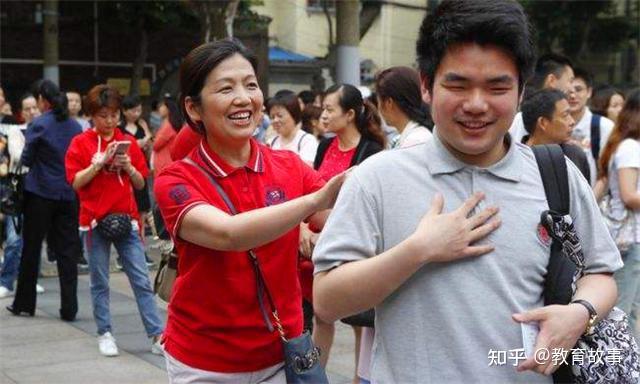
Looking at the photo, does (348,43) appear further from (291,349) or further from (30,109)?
(291,349)

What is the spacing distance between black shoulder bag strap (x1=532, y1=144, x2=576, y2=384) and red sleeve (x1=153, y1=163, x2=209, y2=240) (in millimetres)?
1206

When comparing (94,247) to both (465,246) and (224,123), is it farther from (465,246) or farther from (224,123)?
(465,246)

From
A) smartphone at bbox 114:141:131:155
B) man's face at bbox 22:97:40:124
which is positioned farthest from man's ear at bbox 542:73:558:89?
man's face at bbox 22:97:40:124

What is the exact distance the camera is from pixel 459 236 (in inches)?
74.7

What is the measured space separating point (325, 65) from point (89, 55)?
568 cm

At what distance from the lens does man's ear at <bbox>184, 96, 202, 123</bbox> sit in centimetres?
313

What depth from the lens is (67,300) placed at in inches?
283

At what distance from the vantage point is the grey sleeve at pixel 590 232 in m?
2.10

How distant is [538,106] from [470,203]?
2.90 meters

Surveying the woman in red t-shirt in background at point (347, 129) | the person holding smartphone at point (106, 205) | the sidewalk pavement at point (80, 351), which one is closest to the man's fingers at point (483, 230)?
the woman in red t-shirt in background at point (347, 129)

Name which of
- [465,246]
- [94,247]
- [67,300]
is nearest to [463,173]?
[465,246]

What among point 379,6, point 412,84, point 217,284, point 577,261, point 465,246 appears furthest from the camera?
point 379,6

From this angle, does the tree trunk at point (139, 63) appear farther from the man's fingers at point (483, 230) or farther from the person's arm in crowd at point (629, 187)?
the man's fingers at point (483, 230)

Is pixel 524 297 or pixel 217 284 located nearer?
pixel 524 297
